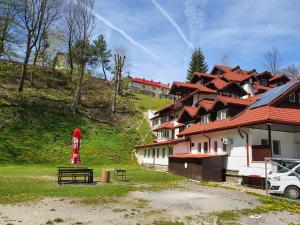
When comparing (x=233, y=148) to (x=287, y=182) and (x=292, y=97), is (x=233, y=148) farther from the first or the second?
(x=287, y=182)

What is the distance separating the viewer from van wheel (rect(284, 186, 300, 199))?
16.1 meters

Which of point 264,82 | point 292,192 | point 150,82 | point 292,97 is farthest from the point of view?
point 150,82

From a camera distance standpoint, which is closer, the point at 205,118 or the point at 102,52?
the point at 205,118

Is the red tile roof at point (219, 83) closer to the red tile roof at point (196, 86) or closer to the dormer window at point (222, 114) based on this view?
the red tile roof at point (196, 86)

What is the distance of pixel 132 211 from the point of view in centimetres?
1181

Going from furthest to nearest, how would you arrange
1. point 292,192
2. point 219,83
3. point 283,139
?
point 219,83 < point 283,139 < point 292,192

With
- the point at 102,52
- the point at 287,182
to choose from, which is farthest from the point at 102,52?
the point at 287,182

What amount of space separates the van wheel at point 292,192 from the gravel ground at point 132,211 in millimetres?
2478

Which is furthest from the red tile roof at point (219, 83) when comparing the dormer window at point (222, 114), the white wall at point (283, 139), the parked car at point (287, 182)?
the parked car at point (287, 182)

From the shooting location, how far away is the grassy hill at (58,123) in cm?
3706

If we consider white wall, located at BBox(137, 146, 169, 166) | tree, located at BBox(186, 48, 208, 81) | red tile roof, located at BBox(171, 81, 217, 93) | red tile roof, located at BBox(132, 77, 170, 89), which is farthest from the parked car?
red tile roof, located at BBox(132, 77, 170, 89)

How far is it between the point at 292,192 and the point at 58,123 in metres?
34.1

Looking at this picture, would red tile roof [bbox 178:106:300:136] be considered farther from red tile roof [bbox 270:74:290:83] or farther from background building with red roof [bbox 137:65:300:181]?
red tile roof [bbox 270:74:290:83]

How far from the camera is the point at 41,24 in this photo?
4759 centimetres
